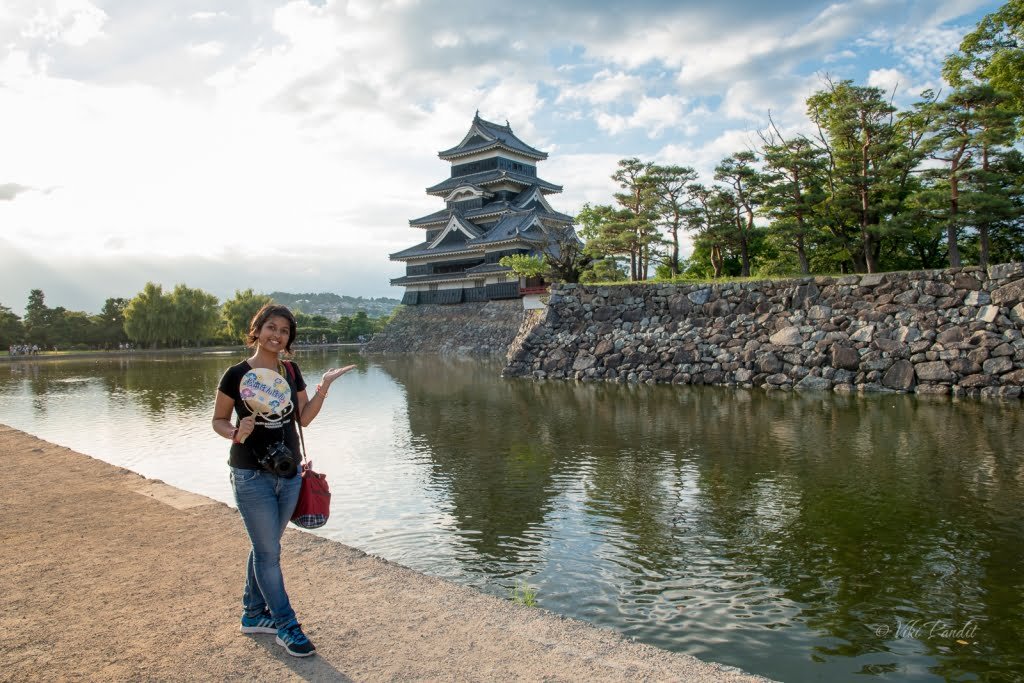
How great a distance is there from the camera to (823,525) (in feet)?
18.6

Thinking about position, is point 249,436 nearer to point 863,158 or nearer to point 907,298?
point 907,298

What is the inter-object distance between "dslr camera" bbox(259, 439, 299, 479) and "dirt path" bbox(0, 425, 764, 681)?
0.83 m

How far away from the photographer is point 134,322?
53594 millimetres

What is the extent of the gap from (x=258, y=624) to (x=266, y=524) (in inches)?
21.2

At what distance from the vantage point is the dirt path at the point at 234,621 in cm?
289

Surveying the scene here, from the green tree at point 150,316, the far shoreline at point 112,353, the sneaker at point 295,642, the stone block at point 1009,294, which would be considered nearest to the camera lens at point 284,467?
the sneaker at point 295,642

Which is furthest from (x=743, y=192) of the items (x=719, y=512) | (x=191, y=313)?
(x=191, y=313)

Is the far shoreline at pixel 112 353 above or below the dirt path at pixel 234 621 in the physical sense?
above

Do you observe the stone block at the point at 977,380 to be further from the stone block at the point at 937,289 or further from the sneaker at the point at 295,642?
the sneaker at the point at 295,642

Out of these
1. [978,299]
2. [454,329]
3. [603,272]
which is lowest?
[454,329]

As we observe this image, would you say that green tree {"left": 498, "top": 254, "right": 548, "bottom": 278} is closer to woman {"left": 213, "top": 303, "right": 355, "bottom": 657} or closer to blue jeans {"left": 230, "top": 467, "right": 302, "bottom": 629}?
woman {"left": 213, "top": 303, "right": 355, "bottom": 657}

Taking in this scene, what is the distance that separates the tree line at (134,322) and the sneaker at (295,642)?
51020 millimetres

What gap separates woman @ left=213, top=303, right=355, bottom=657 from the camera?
121 inches

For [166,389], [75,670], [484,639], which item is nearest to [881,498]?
[484,639]
